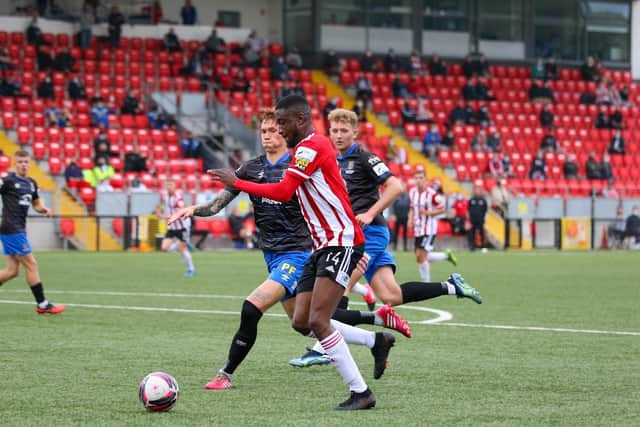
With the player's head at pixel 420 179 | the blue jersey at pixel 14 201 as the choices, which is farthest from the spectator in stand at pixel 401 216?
the blue jersey at pixel 14 201

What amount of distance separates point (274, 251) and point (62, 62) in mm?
31976

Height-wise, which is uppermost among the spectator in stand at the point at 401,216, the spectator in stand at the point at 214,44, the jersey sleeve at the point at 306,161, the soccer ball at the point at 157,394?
the spectator in stand at the point at 214,44

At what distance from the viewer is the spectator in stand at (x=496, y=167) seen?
42281mm

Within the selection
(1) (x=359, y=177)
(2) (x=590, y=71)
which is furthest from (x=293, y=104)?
(2) (x=590, y=71)

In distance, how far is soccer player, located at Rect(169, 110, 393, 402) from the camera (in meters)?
8.97

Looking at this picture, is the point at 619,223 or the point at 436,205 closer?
the point at 436,205

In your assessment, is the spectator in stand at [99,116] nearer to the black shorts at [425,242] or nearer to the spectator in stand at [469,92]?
the spectator in stand at [469,92]

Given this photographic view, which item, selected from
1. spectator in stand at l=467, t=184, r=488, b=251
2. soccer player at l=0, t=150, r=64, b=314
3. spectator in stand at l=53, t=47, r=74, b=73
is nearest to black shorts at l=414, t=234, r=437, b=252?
soccer player at l=0, t=150, r=64, b=314

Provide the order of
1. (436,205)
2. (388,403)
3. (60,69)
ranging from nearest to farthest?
(388,403)
(436,205)
(60,69)

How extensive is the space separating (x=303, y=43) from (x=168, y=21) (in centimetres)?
568

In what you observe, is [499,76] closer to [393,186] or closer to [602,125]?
[602,125]

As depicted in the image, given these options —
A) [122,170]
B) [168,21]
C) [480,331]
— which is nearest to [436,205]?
[480,331]

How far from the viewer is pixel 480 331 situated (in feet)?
43.4

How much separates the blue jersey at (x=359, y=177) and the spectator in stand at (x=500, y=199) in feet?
93.6
